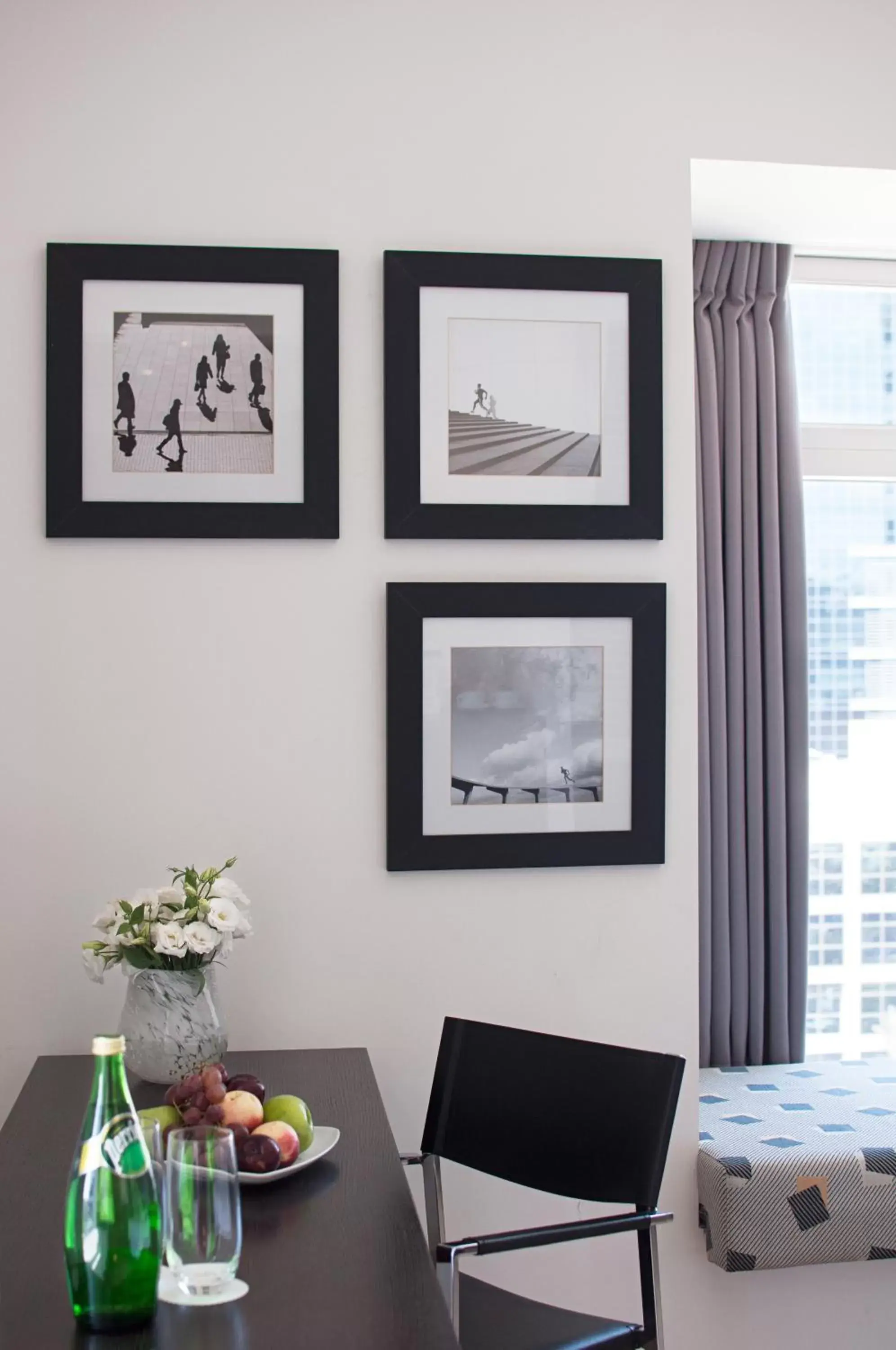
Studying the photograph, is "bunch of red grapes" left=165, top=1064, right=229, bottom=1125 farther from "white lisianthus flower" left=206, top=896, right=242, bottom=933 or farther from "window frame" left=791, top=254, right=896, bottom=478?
"window frame" left=791, top=254, right=896, bottom=478

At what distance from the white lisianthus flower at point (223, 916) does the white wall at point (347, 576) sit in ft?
0.83

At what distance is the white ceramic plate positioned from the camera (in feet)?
4.83

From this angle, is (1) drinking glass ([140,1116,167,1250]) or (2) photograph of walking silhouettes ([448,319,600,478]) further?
(2) photograph of walking silhouettes ([448,319,600,478])

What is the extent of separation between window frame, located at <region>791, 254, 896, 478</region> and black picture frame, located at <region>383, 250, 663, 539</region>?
2.18 ft

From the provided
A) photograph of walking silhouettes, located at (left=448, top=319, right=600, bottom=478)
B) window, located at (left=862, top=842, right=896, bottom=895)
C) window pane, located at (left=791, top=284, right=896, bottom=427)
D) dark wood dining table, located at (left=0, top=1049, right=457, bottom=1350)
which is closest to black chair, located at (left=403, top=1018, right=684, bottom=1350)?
dark wood dining table, located at (left=0, top=1049, right=457, bottom=1350)

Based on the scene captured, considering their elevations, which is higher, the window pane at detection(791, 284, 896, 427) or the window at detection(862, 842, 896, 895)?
the window pane at detection(791, 284, 896, 427)

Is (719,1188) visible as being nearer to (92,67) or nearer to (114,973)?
(114,973)

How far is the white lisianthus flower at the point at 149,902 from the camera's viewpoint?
6.27ft

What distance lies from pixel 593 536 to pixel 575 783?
0.45 meters

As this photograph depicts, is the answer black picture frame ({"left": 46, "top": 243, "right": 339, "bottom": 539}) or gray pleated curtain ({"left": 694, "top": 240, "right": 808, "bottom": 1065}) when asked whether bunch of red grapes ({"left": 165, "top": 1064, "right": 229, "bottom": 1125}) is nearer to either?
black picture frame ({"left": 46, "top": 243, "right": 339, "bottom": 539})

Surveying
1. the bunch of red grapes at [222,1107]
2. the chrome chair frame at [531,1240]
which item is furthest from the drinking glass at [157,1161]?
the chrome chair frame at [531,1240]

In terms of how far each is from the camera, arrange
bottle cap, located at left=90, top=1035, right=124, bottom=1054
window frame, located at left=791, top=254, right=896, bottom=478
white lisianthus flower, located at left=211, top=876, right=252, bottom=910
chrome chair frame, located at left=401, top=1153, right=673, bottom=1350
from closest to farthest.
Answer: bottle cap, located at left=90, top=1035, right=124, bottom=1054 → chrome chair frame, located at left=401, top=1153, right=673, bottom=1350 → white lisianthus flower, located at left=211, top=876, right=252, bottom=910 → window frame, located at left=791, top=254, right=896, bottom=478

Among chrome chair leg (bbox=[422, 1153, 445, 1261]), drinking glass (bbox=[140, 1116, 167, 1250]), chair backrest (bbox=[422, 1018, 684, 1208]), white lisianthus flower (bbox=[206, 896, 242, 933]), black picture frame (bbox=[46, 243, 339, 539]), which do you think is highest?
black picture frame (bbox=[46, 243, 339, 539])

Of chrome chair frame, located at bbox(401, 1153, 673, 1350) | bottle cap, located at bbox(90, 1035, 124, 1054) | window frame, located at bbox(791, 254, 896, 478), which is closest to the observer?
bottle cap, located at bbox(90, 1035, 124, 1054)
